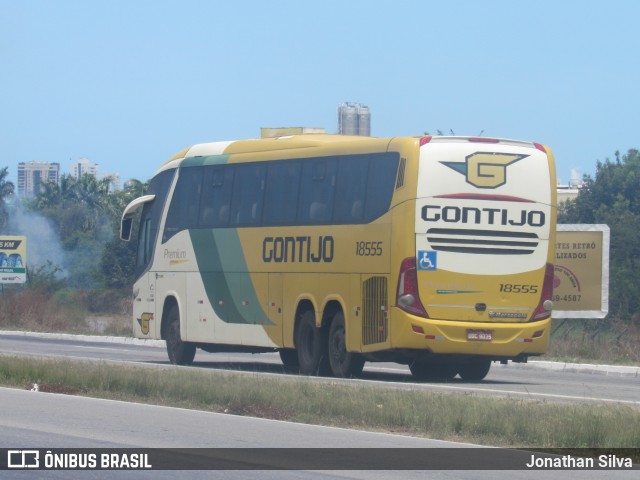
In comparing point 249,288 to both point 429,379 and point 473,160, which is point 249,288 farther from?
point 473,160

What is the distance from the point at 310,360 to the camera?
912 inches

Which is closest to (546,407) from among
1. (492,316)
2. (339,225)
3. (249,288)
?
(492,316)

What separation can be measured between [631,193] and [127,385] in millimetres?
77003

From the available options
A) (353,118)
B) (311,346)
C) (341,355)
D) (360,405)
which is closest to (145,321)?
(311,346)

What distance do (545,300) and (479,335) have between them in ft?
4.53

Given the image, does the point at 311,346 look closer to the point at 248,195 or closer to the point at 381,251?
the point at 381,251

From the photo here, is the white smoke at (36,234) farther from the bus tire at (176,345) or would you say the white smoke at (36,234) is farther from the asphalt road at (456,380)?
the bus tire at (176,345)

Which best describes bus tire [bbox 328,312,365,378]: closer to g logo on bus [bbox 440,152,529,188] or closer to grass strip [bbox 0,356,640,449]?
grass strip [bbox 0,356,640,449]

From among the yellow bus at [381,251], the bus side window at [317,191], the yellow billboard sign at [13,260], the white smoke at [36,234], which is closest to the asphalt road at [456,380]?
the yellow bus at [381,251]

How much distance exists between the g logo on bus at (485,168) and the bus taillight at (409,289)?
163 centimetres

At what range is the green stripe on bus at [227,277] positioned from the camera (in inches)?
976

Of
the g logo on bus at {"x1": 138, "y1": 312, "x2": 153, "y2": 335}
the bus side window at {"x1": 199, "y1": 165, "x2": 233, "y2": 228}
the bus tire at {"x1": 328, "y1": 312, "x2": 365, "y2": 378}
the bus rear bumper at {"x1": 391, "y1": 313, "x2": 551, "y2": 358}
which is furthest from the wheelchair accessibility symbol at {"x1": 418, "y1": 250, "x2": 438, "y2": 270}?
the g logo on bus at {"x1": 138, "y1": 312, "x2": 153, "y2": 335}

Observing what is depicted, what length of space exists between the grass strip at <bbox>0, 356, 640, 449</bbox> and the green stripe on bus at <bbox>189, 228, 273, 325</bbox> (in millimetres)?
4469

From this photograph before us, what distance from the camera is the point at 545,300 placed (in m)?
21.7
